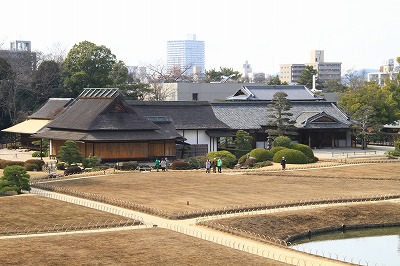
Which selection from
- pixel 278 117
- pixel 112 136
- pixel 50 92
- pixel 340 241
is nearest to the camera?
pixel 340 241

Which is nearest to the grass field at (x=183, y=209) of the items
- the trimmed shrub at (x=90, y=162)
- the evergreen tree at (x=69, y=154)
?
the trimmed shrub at (x=90, y=162)

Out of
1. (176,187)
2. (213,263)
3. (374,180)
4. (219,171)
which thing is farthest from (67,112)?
(213,263)

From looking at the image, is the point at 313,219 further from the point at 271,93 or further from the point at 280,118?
the point at 271,93

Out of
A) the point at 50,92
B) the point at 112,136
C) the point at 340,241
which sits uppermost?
the point at 50,92

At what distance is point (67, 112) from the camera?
6844 cm

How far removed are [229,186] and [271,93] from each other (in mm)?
47182

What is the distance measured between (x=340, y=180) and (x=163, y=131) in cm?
1957

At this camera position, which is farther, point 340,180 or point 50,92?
point 50,92

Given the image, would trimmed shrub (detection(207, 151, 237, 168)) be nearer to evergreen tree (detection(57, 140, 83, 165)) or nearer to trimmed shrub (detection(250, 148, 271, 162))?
trimmed shrub (detection(250, 148, 271, 162))

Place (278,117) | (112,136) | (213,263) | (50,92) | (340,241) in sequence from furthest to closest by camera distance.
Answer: (50,92), (278,117), (112,136), (340,241), (213,263)

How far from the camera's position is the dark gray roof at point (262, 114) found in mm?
75787

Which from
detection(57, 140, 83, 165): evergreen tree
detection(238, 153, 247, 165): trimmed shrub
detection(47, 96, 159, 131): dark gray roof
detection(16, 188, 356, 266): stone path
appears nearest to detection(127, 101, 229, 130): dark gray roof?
detection(47, 96, 159, 131): dark gray roof

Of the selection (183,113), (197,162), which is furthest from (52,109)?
(197,162)

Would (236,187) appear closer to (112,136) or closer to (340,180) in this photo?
(340,180)
